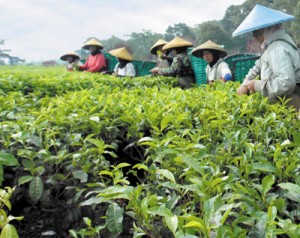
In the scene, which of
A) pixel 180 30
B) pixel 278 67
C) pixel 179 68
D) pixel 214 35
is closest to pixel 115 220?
pixel 278 67

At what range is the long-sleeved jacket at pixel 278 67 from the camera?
2727 mm

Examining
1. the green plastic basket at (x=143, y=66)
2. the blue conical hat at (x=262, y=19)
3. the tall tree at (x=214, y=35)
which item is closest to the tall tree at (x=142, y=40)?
the tall tree at (x=214, y=35)

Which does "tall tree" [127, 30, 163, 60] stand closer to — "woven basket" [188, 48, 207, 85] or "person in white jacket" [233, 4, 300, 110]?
"woven basket" [188, 48, 207, 85]

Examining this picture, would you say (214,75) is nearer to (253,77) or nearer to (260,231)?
(253,77)

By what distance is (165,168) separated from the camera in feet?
4.50

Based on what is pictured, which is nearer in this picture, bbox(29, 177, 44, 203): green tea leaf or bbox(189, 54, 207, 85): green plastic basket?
bbox(29, 177, 44, 203): green tea leaf

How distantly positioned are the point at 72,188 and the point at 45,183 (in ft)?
0.39

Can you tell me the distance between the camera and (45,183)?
1501 millimetres

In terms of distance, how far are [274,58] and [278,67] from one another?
3.2 inches

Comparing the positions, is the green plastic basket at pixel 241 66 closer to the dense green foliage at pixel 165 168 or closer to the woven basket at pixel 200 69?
the woven basket at pixel 200 69

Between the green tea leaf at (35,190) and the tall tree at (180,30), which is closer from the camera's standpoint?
the green tea leaf at (35,190)

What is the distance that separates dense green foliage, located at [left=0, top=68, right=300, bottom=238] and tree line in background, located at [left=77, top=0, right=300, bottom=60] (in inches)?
862

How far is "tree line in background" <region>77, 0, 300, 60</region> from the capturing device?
102ft

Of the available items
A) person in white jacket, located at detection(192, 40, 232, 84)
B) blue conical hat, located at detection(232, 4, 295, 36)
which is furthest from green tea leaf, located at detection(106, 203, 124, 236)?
person in white jacket, located at detection(192, 40, 232, 84)
